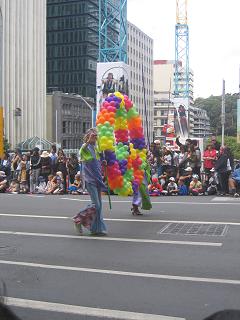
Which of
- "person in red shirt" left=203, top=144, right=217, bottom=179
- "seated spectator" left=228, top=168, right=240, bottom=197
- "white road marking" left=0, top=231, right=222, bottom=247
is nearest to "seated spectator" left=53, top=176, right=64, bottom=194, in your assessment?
"person in red shirt" left=203, top=144, right=217, bottom=179

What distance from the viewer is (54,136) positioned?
100625mm

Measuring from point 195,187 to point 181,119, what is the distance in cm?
2162

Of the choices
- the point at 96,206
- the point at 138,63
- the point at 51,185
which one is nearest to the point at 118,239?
the point at 96,206

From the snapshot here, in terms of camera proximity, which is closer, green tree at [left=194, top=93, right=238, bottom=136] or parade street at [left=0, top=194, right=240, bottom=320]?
parade street at [left=0, top=194, right=240, bottom=320]

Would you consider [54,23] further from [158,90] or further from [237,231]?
[237,231]

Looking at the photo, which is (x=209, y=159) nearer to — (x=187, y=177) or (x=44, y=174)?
(x=187, y=177)

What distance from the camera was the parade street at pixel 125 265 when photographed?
5582 millimetres

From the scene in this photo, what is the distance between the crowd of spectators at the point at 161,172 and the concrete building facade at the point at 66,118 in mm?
73484

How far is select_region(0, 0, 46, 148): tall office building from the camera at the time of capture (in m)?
72.3

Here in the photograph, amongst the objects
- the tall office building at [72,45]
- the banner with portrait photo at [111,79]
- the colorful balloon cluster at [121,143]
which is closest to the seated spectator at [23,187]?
the banner with portrait photo at [111,79]

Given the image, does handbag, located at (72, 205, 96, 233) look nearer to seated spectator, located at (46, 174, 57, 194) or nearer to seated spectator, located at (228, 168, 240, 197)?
seated spectator, located at (228, 168, 240, 197)

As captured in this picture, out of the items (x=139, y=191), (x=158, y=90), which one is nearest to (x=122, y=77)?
(x=139, y=191)

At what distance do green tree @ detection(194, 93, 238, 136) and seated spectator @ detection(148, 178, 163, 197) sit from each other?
216 feet

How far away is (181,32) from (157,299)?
207 feet
